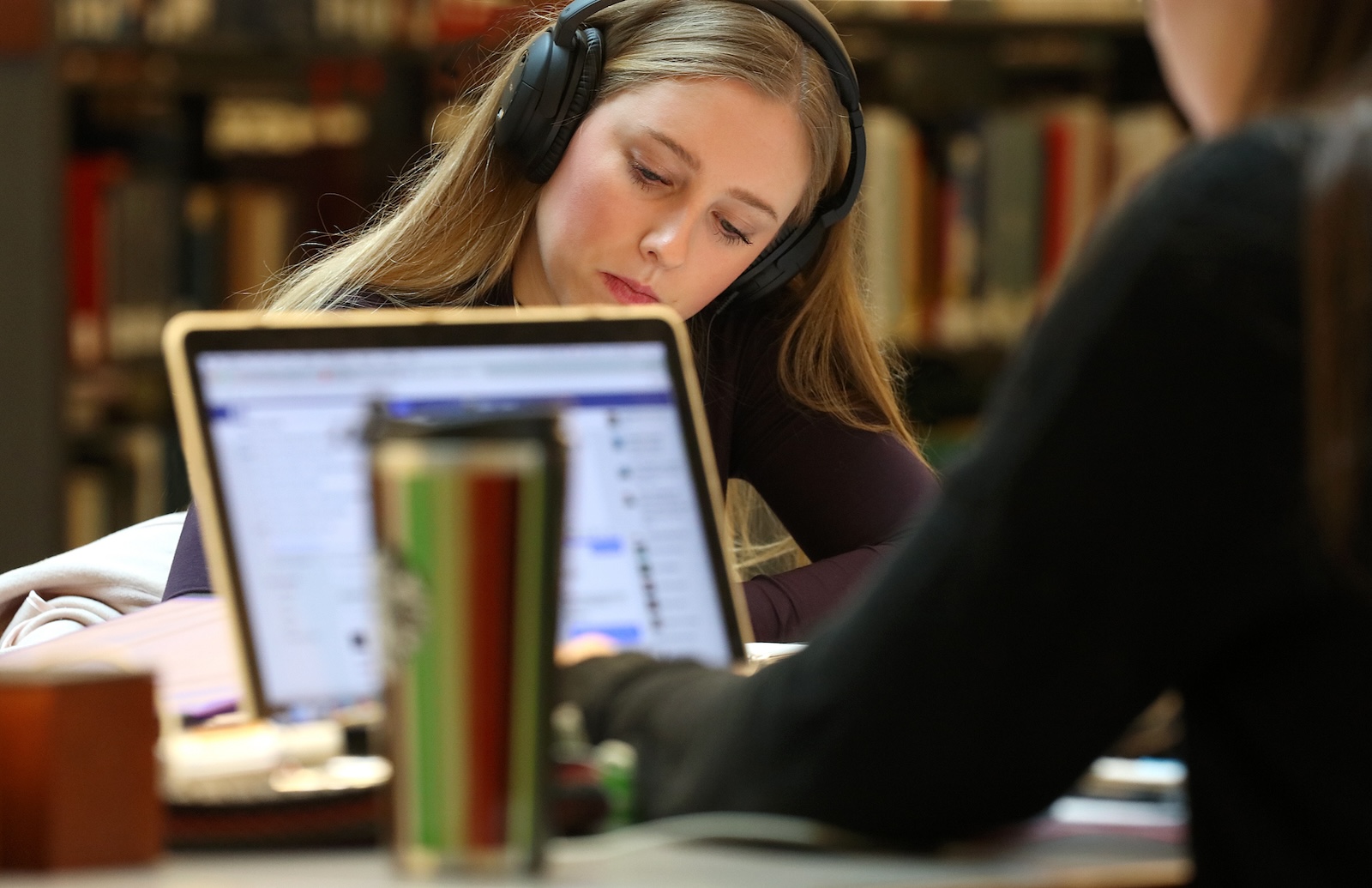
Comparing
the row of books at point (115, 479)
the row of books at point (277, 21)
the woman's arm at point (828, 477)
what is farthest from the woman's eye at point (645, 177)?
the row of books at point (115, 479)

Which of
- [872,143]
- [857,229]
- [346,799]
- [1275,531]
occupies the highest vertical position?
[872,143]

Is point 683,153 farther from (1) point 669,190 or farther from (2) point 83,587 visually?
(2) point 83,587

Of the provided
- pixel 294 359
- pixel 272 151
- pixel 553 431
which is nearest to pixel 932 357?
pixel 272 151

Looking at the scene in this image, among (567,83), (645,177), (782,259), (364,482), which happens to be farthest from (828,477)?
(364,482)

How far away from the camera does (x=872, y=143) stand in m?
2.96

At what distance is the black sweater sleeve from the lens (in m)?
0.61

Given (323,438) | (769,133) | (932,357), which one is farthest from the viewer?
(932,357)

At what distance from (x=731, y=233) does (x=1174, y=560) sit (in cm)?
100

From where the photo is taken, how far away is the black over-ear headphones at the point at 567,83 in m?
1.52

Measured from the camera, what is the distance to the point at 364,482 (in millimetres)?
879

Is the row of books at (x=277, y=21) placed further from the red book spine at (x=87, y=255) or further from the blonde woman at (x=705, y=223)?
the blonde woman at (x=705, y=223)

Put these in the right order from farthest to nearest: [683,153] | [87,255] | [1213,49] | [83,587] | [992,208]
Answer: [992,208]
[87,255]
[683,153]
[83,587]
[1213,49]

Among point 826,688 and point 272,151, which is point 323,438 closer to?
point 826,688

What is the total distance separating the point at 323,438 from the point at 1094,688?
1.45 feet
